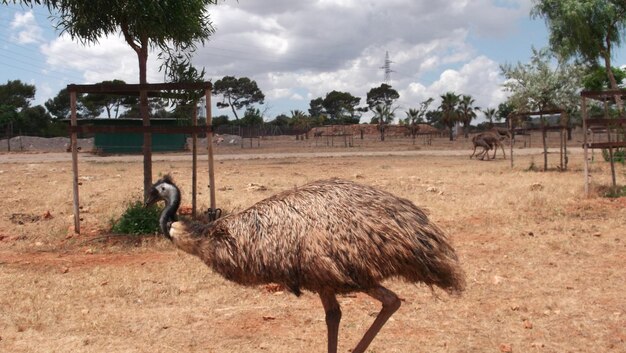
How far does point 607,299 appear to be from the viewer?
587cm

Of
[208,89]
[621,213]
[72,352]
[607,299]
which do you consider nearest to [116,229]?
[208,89]

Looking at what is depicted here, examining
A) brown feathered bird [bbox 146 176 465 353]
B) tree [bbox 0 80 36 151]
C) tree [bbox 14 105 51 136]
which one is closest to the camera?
brown feathered bird [bbox 146 176 465 353]

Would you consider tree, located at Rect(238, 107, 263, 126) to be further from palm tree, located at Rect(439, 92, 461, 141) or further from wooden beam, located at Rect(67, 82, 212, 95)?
wooden beam, located at Rect(67, 82, 212, 95)

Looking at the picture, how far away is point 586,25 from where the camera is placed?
18.6 metres

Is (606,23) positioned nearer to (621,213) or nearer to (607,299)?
(621,213)

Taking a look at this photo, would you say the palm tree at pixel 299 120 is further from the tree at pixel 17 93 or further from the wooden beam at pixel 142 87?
the wooden beam at pixel 142 87

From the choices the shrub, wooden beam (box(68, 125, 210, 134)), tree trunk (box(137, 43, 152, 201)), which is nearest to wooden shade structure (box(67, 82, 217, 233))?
wooden beam (box(68, 125, 210, 134))

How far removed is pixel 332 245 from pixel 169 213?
59.2 inches

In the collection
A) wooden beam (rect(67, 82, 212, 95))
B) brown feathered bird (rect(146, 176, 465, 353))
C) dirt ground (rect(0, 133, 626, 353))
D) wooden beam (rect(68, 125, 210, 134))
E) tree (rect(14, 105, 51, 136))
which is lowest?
dirt ground (rect(0, 133, 626, 353))

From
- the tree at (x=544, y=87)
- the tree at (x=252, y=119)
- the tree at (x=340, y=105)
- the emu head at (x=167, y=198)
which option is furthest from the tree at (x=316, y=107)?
the emu head at (x=167, y=198)

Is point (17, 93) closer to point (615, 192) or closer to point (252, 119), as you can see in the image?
point (252, 119)

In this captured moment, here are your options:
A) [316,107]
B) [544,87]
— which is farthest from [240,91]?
[544,87]

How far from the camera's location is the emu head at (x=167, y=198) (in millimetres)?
4696

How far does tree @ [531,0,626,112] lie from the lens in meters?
18.4
